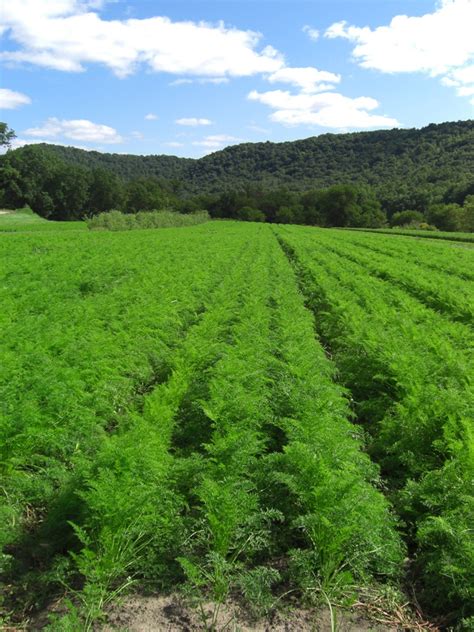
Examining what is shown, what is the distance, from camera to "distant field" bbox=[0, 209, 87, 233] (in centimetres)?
5791

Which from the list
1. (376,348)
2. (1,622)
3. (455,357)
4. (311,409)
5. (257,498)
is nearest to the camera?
(1,622)

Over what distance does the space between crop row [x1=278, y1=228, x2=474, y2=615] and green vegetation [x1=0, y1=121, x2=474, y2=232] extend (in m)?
81.1

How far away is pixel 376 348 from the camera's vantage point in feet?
31.4

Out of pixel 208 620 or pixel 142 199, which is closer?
pixel 208 620

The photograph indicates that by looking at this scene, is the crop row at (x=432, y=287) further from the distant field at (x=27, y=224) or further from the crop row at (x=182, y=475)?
the distant field at (x=27, y=224)

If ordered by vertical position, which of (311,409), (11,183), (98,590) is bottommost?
(98,590)

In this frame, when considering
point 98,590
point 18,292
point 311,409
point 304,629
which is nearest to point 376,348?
point 311,409

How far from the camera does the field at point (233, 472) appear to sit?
4.24 meters

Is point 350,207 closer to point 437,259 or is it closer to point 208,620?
point 437,259

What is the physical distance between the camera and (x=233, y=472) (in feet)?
16.6

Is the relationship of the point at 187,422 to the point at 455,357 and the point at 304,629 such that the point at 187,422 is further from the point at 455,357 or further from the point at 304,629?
the point at 455,357

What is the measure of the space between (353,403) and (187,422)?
3.38 m

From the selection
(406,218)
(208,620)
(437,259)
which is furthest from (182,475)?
(406,218)

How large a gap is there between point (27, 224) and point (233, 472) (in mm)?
67039
